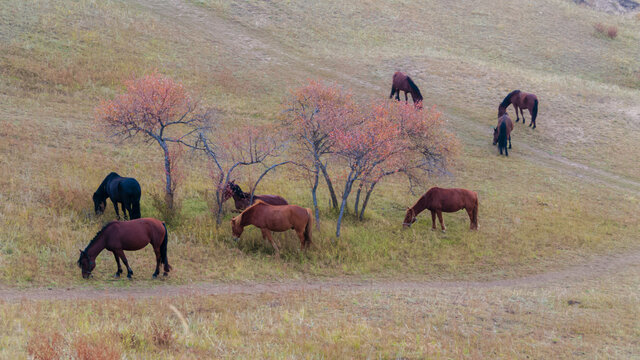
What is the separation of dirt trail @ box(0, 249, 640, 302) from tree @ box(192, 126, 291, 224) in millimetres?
4962

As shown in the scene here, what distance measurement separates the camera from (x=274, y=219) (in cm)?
1838

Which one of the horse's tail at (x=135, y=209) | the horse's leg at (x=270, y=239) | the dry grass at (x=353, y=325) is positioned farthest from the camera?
the horse's tail at (x=135, y=209)

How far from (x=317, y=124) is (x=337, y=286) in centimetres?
912

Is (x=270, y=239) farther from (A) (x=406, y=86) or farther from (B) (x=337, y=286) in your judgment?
(A) (x=406, y=86)

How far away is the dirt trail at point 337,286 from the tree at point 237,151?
4.96 meters

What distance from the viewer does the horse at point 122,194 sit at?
1888cm

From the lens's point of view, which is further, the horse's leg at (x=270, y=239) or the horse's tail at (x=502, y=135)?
the horse's tail at (x=502, y=135)

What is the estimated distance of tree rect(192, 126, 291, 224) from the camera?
20.5 metres

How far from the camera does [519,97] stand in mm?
38031

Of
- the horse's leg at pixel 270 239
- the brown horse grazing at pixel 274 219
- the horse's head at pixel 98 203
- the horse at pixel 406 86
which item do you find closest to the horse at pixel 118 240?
the brown horse grazing at pixel 274 219

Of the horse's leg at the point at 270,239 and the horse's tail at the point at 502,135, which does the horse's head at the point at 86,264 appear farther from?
the horse's tail at the point at 502,135

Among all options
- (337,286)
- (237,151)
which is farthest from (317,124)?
(337,286)

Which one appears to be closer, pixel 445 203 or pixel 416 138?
pixel 445 203

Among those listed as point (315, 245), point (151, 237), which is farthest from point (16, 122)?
point (315, 245)
